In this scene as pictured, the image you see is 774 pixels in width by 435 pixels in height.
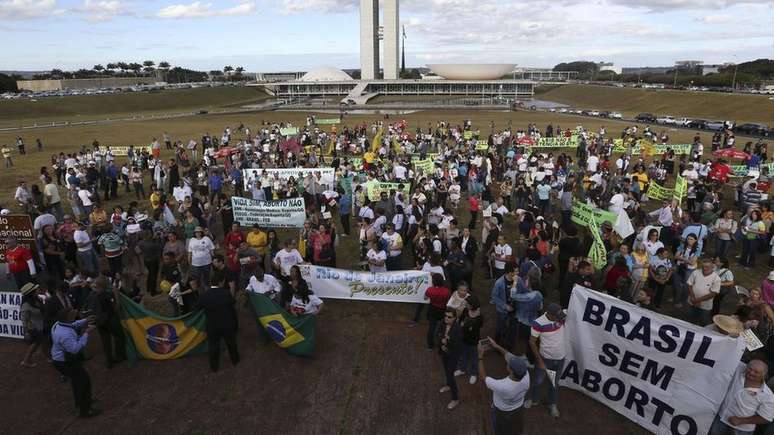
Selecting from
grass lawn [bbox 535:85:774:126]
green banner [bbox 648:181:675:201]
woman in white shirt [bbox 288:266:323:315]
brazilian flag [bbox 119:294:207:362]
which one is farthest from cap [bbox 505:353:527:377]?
grass lawn [bbox 535:85:774:126]

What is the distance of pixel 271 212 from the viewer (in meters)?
13.8

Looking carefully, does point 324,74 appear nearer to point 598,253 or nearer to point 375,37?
point 375,37

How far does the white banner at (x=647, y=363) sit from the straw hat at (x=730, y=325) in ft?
0.93

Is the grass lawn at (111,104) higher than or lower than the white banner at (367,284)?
higher

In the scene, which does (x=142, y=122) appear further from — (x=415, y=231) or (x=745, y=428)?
(x=745, y=428)

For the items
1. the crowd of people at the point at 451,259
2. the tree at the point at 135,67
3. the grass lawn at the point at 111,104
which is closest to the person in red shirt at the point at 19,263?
the crowd of people at the point at 451,259

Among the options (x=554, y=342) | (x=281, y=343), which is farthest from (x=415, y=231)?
(x=554, y=342)

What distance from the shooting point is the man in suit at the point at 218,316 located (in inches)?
278

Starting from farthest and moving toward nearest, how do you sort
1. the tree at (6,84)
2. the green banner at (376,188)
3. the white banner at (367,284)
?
the tree at (6,84)
the green banner at (376,188)
the white banner at (367,284)

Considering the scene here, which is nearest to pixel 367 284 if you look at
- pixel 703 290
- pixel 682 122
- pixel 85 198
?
pixel 703 290

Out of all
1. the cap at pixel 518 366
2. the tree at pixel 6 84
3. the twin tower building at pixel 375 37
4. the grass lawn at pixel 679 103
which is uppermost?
the twin tower building at pixel 375 37

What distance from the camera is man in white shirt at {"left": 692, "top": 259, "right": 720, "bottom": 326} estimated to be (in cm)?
769

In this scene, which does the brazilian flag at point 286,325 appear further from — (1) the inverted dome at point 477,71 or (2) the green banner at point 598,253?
(1) the inverted dome at point 477,71

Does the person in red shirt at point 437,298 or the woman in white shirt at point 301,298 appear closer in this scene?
the person in red shirt at point 437,298
